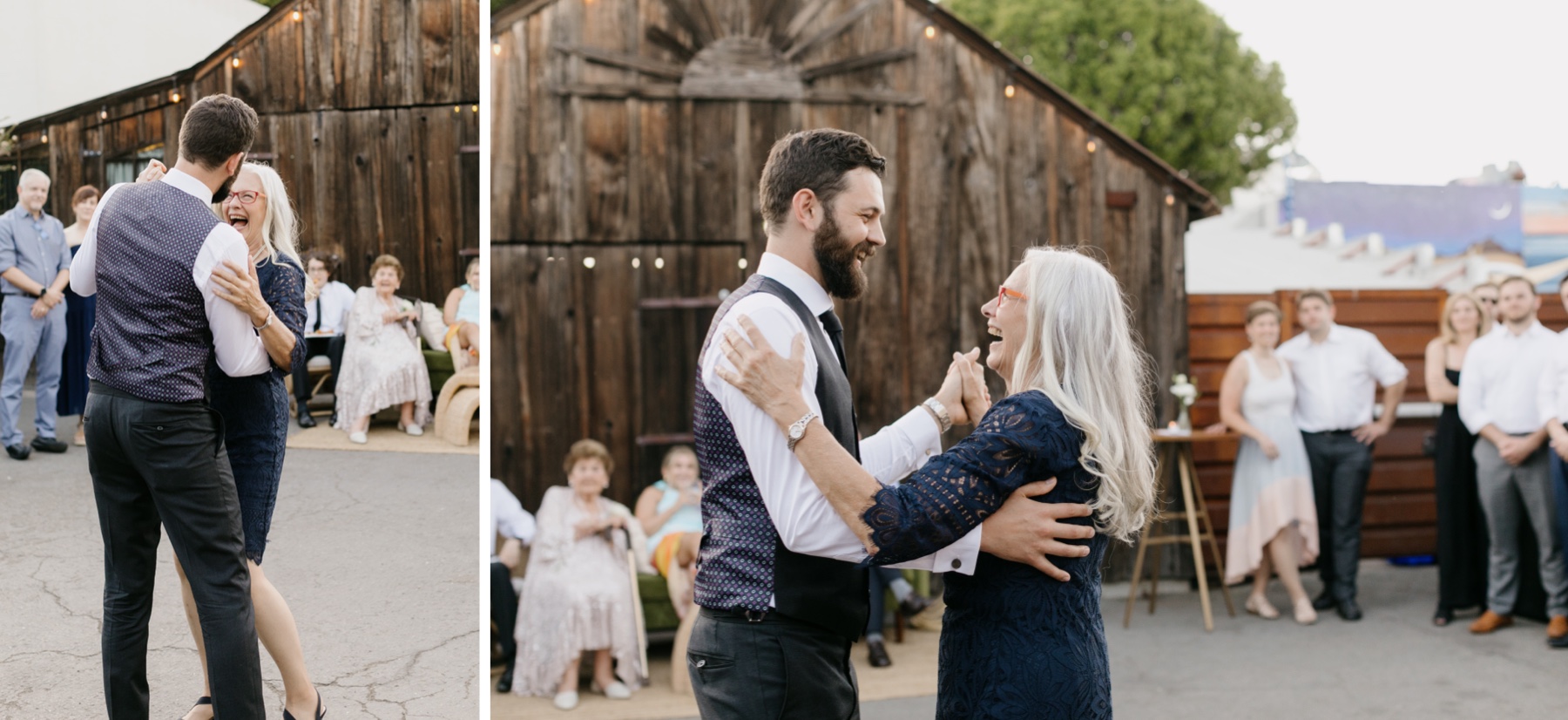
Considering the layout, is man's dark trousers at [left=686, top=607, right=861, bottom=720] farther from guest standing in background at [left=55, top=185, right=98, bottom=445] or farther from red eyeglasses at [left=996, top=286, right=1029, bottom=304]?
guest standing in background at [left=55, top=185, right=98, bottom=445]

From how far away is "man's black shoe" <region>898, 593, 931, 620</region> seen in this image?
579 cm

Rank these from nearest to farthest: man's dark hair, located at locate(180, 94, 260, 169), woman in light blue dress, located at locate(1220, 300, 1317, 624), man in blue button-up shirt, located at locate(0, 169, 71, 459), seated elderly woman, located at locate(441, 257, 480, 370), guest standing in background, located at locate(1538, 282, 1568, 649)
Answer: man's dark hair, located at locate(180, 94, 260, 169) → man in blue button-up shirt, located at locate(0, 169, 71, 459) → seated elderly woman, located at locate(441, 257, 480, 370) → guest standing in background, located at locate(1538, 282, 1568, 649) → woman in light blue dress, located at locate(1220, 300, 1317, 624)

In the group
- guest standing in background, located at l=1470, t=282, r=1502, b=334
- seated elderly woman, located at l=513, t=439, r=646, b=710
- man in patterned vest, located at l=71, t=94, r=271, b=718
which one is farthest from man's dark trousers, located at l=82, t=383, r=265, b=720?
guest standing in background, located at l=1470, t=282, r=1502, b=334

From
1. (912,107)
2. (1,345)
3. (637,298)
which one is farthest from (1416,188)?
(1,345)

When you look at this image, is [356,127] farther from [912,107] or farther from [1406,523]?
[1406,523]

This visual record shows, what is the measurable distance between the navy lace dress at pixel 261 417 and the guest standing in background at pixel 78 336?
1.11 ft

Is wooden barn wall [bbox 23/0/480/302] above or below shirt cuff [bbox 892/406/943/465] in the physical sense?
above

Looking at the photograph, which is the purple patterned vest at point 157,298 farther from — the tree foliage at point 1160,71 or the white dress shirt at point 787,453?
the tree foliage at point 1160,71

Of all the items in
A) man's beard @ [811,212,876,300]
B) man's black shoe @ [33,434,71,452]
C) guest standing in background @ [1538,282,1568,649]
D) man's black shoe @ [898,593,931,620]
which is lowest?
man's black shoe @ [898,593,931,620]

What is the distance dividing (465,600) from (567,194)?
11.0ft

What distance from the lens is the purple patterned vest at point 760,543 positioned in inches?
74.9

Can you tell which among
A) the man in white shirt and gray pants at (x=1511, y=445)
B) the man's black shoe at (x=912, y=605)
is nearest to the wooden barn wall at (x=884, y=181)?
the man's black shoe at (x=912, y=605)

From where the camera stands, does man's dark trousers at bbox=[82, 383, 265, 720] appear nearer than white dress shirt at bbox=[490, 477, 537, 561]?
Yes

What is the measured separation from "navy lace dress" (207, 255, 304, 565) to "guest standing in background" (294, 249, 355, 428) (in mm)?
33
